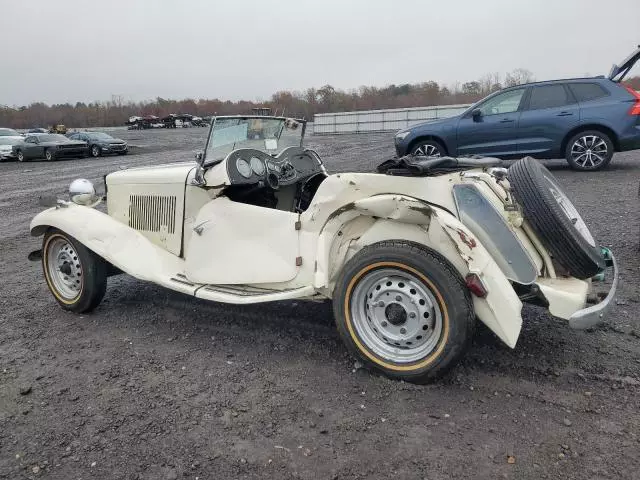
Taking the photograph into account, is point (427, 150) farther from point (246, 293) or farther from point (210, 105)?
point (210, 105)

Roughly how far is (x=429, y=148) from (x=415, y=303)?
8.45 m

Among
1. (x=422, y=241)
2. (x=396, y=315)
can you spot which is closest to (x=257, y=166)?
(x=422, y=241)

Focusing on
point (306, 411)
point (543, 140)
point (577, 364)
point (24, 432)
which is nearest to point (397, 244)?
point (306, 411)

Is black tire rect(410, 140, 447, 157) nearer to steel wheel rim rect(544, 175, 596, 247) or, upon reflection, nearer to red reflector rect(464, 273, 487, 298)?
steel wheel rim rect(544, 175, 596, 247)

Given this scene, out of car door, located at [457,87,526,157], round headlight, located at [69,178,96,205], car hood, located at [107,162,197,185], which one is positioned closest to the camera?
car hood, located at [107,162,197,185]

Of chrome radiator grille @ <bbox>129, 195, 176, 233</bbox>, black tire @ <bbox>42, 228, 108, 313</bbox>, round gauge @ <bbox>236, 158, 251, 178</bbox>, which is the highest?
round gauge @ <bbox>236, 158, 251, 178</bbox>

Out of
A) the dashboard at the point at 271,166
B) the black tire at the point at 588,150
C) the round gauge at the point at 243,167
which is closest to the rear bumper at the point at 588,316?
the dashboard at the point at 271,166

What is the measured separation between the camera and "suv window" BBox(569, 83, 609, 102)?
967 cm

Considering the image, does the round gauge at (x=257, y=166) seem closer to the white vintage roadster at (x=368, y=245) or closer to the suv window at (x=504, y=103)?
the white vintage roadster at (x=368, y=245)

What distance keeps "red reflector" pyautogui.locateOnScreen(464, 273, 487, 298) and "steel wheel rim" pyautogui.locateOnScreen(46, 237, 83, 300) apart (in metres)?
3.30

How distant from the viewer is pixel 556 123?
385 inches

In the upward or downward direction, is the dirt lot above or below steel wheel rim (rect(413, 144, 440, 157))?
below

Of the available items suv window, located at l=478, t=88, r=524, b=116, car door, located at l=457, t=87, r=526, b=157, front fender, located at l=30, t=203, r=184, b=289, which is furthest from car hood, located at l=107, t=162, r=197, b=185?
suv window, located at l=478, t=88, r=524, b=116

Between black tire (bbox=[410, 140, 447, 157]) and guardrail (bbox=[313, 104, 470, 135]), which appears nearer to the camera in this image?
black tire (bbox=[410, 140, 447, 157])
